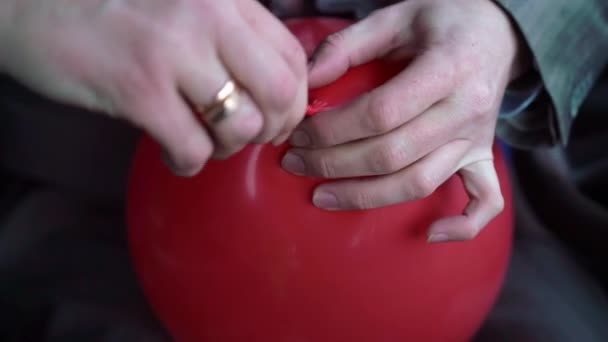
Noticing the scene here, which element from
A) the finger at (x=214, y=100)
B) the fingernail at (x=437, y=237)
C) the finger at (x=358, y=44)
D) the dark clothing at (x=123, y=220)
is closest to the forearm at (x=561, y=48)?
the dark clothing at (x=123, y=220)

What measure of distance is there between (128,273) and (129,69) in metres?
0.45

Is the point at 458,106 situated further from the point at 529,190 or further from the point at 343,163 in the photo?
the point at 529,190

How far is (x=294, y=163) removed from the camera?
0.52m

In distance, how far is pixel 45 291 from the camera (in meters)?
0.75

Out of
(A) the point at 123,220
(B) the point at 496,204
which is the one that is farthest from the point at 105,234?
(B) the point at 496,204

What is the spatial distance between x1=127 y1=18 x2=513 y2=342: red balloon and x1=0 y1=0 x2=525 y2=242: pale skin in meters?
0.02

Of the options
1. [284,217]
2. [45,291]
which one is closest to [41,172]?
[45,291]

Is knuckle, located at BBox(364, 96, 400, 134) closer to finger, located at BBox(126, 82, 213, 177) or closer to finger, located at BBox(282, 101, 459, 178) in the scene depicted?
finger, located at BBox(282, 101, 459, 178)

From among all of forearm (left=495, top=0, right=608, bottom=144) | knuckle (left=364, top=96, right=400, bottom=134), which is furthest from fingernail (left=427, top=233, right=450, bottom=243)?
forearm (left=495, top=0, right=608, bottom=144)

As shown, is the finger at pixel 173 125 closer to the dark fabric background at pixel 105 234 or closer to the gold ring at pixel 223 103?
the gold ring at pixel 223 103

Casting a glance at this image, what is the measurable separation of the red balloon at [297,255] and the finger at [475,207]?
13mm

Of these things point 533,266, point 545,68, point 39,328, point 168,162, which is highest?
point 168,162

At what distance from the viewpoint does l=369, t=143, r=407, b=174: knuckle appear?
20.1 inches

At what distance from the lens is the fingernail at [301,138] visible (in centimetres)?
51
